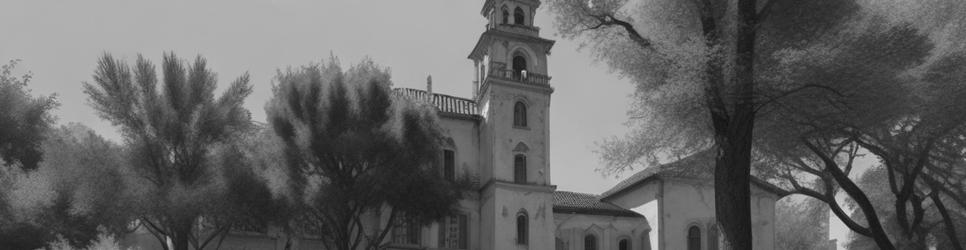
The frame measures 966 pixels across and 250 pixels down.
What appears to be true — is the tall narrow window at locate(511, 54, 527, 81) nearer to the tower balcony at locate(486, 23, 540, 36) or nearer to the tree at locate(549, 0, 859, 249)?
the tower balcony at locate(486, 23, 540, 36)

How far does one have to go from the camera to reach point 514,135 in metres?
36.0

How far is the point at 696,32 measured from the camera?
18.3 meters

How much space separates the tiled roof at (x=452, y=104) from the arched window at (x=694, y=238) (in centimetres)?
1011

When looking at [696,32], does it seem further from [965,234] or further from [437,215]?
[965,234]

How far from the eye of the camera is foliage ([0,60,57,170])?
22.1 metres

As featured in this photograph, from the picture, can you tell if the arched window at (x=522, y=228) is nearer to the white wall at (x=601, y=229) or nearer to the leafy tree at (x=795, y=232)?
the white wall at (x=601, y=229)

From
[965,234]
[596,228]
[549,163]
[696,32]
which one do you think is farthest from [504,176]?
[696,32]

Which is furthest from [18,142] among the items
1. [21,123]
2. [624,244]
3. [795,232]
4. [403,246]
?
[795,232]

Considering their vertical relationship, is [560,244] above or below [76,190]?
below

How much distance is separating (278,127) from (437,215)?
18.0ft

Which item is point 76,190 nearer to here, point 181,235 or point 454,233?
point 181,235

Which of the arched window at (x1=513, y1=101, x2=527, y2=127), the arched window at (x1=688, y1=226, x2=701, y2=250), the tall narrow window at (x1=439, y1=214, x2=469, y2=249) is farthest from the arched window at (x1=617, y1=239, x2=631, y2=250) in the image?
the tall narrow window at (x1=439, y1=214, x2=469, y2=249)

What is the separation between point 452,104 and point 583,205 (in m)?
7.17

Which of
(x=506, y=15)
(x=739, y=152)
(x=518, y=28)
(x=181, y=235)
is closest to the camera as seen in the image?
(x=739, y=152)
